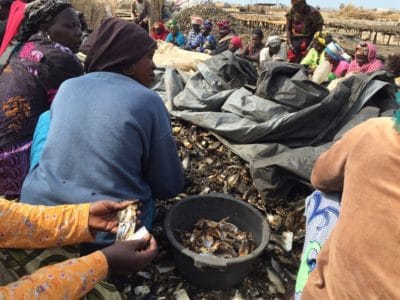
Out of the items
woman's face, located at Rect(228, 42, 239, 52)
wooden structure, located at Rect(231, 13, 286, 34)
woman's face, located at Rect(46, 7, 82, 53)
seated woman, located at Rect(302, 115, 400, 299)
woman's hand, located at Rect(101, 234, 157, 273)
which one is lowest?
wooden structure, located at Rect(231, 13, 286, 34)

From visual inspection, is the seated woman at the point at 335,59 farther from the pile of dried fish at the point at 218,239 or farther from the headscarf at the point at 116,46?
the headscarf at the point at 116,46

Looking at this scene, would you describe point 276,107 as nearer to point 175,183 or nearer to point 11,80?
point 175,183

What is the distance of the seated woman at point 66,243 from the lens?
1.31m

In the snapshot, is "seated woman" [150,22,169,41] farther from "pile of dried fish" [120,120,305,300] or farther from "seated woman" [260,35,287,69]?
"pile of dried fish" [120,120,305,300]

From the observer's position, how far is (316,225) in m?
1.92

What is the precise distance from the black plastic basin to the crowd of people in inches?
9.3

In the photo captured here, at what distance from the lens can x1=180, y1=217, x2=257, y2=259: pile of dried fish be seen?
2.22 m

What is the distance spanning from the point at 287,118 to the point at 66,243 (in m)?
1.96

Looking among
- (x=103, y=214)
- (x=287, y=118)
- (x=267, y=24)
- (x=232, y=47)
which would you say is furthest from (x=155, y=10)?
(x=103, y=214)

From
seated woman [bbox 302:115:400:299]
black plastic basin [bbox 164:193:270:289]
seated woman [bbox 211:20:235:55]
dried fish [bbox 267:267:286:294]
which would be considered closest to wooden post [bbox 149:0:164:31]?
seated woman [bbox 211:20:235:55]

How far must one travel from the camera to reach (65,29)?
2.81 metres

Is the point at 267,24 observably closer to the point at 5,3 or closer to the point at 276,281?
the point at 5,3

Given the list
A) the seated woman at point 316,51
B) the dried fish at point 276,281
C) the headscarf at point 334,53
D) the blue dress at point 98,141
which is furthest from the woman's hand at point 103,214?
the seated woman at point 316,51

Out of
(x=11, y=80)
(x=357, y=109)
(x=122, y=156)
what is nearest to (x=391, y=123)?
(x=122, y=156)
